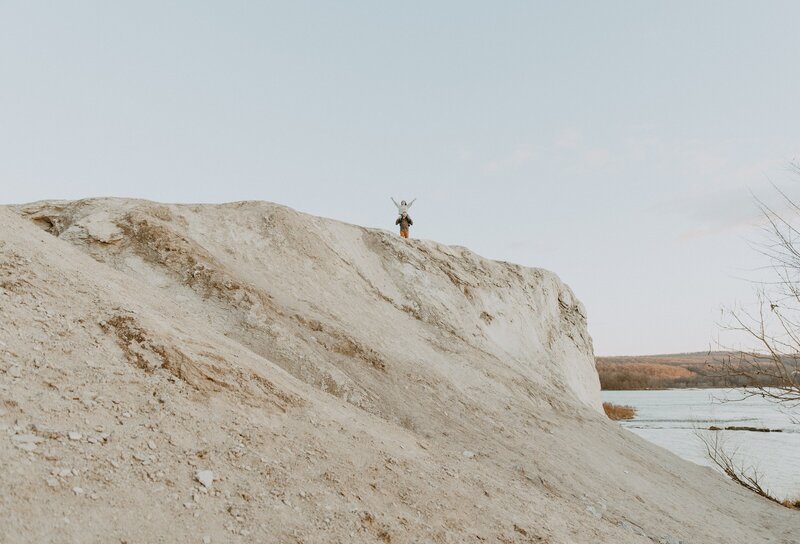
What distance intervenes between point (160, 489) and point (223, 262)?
30.0 feet

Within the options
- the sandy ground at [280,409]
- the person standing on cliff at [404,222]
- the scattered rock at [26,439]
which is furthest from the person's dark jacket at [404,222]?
the scattered rock at [26,439]

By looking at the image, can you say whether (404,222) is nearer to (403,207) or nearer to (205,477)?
(403,207)

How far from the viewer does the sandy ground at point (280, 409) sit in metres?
4.84

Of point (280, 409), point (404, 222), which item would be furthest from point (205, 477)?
point (404, 222)

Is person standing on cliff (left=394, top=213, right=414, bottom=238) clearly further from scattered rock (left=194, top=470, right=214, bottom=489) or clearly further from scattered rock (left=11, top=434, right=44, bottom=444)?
scattered rock (left=11, top=434, right=44, bottom=444)

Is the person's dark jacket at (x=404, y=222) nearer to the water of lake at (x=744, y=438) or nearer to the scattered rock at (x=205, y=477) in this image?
the water of lake at (x=744, y=438)

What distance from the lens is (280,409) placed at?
7156 millimetres

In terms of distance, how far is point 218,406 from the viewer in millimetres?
6473

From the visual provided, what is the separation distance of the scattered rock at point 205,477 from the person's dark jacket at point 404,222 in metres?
20.2

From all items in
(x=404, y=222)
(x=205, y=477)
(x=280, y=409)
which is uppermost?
(x=404, y=222)

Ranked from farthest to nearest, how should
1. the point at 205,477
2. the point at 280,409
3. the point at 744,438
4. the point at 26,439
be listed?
1. the point at 744,438
2. the point at 280,409
3. the point at 205,477
4. the point at 26,439

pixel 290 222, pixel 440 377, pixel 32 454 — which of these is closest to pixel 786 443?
pixel 440 377

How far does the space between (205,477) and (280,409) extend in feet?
6.71

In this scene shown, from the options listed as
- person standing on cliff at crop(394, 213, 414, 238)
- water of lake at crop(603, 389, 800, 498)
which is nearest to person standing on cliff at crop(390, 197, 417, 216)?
person standing on cliff at crop(394, 213, 414, 238)
